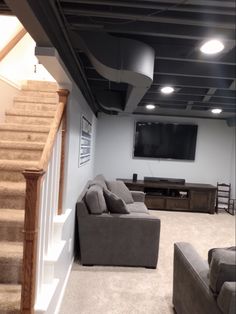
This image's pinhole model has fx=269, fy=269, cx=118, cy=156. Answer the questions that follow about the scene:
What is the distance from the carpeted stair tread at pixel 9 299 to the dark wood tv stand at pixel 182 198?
4.07 meters

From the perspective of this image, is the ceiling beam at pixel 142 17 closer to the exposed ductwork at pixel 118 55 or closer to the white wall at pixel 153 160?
the exposed ductwork at pixel 118 55

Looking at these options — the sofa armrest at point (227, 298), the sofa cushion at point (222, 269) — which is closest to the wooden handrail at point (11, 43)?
the sofa cushion at point (222, 269)

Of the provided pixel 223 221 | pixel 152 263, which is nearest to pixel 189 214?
pixel 223 221

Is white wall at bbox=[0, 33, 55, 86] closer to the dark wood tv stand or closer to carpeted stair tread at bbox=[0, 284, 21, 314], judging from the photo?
carpeted stair tread at bbox=[0, 284, 21, 314]

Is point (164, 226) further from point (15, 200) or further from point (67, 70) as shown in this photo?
point (67, 70)

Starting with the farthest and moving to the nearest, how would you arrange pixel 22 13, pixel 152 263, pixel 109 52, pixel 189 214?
1. pixel 189 214
2. pixel 152 263
3. pixel 109 52
4. pixel 22 13

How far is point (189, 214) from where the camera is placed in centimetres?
580

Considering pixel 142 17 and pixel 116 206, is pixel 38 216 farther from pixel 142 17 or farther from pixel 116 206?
pixel 116 206

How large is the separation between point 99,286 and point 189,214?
350 centimetres

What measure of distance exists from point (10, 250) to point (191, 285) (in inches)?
55.7

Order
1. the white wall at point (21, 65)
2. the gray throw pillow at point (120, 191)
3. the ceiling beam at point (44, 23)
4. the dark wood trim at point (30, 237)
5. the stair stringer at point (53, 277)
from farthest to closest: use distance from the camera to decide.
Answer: the gray throw pillow at point (120, 191) → the white wall at point (21, 65) → the stair stringer at point (53, 277) → the dark wood trim at point (30, 237) → the ceiling beam at point (44, 23)

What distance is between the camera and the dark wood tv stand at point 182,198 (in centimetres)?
593

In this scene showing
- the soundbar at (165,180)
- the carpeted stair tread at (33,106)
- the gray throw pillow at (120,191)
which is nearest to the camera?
the carpeted stair tread at (33,106)

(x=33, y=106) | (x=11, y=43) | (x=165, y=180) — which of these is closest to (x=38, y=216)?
(x=33, y=106)
